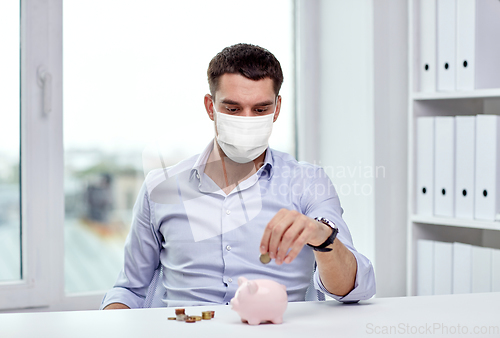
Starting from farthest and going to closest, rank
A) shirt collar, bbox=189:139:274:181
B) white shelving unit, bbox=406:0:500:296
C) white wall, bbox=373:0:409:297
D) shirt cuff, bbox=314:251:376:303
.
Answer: white wall, bbox=373:0:409:297 < white shelving unit, bbox=406:0:500:296 < shirt collar, bbox=189:139:274:181 < shirt cuff, bbox=314:251:376:303

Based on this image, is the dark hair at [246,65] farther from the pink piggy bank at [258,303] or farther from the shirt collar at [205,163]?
the pink piggy bank at [258,303]

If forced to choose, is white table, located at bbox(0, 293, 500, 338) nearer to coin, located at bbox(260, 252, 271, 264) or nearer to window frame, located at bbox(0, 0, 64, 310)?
coin, located at bbox(260, 252, 271, 264)

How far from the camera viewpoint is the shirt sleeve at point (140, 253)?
3.93 ft

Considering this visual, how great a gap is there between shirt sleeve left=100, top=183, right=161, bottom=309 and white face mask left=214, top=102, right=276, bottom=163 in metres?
0.24

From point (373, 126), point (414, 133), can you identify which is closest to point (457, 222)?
point (414, 133)

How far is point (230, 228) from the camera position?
1.16 m

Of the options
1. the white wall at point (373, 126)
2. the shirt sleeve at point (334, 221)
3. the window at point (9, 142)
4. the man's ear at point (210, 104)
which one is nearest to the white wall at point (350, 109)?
the white wall at point (373, 126)

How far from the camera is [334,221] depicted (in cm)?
109

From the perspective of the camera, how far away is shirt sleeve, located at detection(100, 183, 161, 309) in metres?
1.20

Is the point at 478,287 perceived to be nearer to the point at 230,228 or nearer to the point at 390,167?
the point at 390,167

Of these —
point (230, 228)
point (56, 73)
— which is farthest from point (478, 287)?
point (56, 73)

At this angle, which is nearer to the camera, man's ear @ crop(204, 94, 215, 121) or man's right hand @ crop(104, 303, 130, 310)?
man's right hand @ crop(104, 303, 130, 310)

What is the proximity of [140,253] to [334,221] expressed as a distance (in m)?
0.48

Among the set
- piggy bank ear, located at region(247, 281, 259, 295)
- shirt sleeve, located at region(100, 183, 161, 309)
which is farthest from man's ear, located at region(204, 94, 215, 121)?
piggy bank ear, located at region(247, 281, 259, 295)
